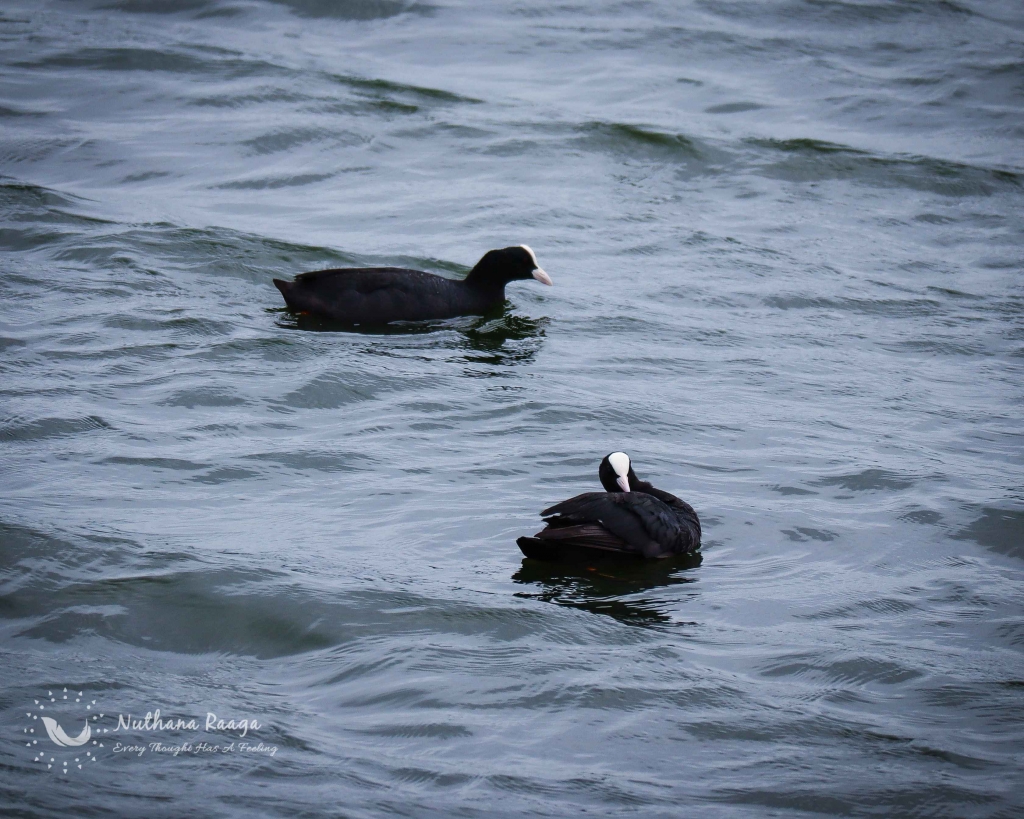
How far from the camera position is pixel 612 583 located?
6664 mm

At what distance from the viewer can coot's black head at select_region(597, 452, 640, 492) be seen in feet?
23.3

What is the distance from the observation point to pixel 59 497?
684cm

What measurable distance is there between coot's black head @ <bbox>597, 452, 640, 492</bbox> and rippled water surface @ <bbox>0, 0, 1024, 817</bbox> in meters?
0.43

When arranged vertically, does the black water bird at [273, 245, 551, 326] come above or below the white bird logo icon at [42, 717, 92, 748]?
above

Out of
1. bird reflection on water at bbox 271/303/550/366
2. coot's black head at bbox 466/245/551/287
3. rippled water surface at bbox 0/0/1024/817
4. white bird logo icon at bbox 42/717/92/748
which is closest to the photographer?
white bird logo icon at bbox 42/717/92/748

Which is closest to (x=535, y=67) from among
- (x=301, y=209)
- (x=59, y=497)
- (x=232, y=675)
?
(x=301, y=209)

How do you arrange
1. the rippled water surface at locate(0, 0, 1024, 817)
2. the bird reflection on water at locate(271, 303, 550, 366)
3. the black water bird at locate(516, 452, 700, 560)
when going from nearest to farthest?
the rippled water surface at locate(0, 0, 1024, 817), the black water bird at locate(516, 452, 700, 560), the bird reflection on water at locate(271, 303, 550, 366)

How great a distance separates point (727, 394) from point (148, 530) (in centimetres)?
449

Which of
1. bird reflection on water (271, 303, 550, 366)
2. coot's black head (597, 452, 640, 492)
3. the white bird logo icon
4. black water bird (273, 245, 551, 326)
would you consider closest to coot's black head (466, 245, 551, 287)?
black water bird (273, 245, 551, 326)

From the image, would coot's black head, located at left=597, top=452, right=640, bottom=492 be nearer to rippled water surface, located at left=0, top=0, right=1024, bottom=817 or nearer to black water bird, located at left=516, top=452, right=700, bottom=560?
black water bird, located at left=516, top=452, right=700, bottom=560

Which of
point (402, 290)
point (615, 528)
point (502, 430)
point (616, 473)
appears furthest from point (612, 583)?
point (402, 290)

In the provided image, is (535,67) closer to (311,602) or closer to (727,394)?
(727,394)

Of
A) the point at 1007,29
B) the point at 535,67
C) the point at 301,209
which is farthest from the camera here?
the point at 1007,29

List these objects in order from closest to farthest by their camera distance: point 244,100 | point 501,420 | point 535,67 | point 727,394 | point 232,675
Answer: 1. point 232,675
2. point 501,420
3. point 727,394
4. point 244,100
5. point 535,67
